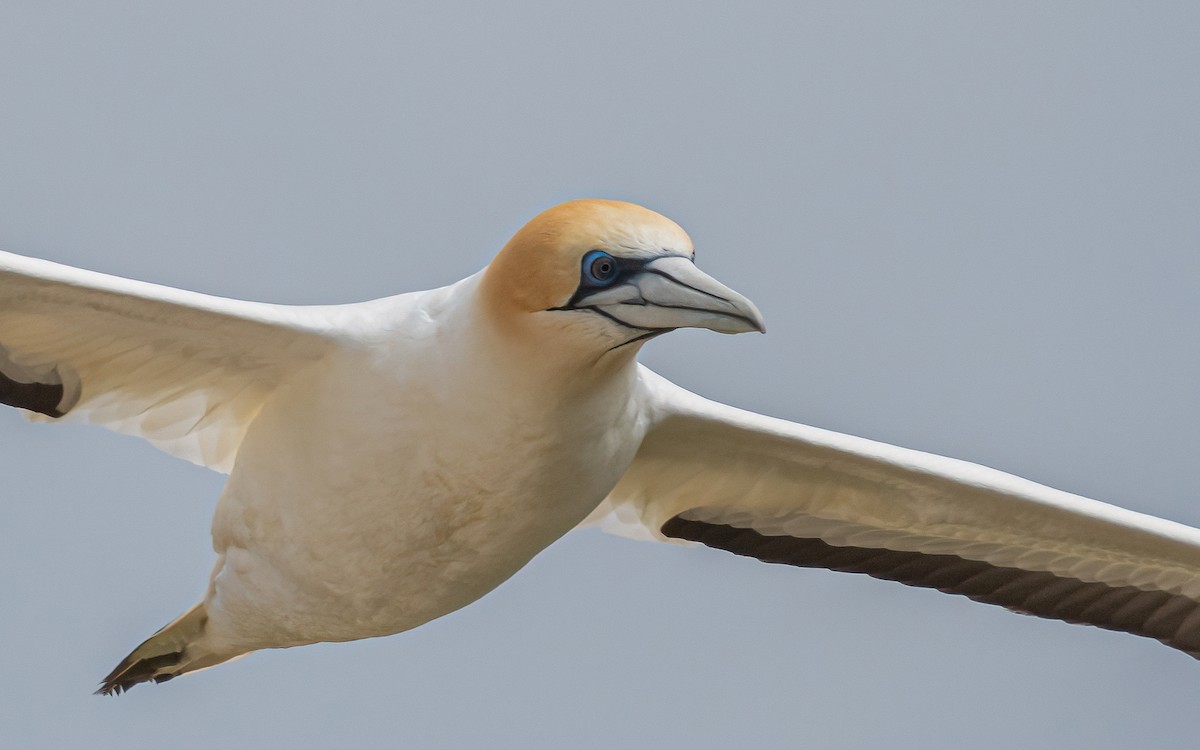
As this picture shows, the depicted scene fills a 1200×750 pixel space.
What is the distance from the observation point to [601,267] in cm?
708

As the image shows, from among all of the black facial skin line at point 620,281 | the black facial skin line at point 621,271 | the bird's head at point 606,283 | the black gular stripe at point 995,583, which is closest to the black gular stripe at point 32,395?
the bird's head at point 606,283

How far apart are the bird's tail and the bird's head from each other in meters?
2.92

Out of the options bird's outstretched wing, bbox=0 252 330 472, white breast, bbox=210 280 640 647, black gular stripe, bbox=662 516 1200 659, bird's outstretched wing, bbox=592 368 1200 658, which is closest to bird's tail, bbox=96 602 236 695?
bird's outstretched wing, bbox=0 252 330 472

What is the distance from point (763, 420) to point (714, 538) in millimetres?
1223

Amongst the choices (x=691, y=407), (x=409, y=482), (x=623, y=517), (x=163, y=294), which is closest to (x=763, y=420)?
(x=691, y=407)

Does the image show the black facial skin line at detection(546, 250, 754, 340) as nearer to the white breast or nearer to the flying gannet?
the flying gannet

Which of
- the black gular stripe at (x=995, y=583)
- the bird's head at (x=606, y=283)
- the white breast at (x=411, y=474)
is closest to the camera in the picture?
the bird's head at (x=606, y=283)

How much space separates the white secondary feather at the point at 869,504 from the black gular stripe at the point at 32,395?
2.46 m

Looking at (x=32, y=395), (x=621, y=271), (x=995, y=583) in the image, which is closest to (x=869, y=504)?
(x=995, y=583)

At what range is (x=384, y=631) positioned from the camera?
866cm

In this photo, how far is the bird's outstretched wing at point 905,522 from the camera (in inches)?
361

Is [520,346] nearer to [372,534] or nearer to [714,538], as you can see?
[372,534]

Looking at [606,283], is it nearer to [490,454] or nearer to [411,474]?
[490,454]

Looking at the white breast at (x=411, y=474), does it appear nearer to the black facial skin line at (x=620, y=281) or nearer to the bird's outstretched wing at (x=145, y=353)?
the bird's outstretched wing at (x=145, y=353)
